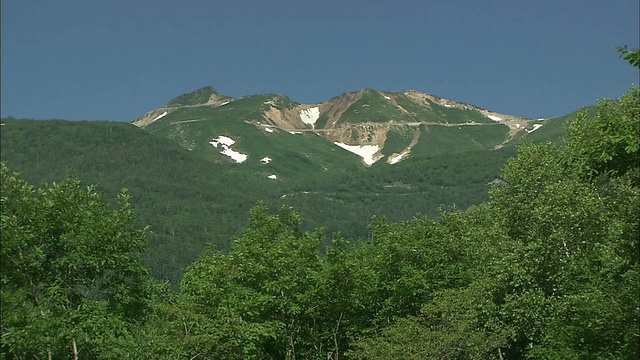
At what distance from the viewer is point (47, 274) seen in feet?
67.0

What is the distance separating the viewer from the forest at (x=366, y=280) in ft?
58.1

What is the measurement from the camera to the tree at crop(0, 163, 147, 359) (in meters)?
18.2

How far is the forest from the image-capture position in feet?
58.1

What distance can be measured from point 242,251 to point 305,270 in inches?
121

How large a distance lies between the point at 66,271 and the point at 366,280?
13618 millimetres

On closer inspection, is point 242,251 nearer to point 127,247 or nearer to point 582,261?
point 127,247

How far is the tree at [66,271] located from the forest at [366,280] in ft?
0.16

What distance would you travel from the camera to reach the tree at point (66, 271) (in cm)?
1816

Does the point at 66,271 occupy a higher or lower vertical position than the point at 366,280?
higher

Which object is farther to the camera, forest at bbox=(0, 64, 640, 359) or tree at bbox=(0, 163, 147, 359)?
tree at bbox=(0, 163, 147, 359)

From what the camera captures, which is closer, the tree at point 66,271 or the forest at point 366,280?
the forest at point 366,280

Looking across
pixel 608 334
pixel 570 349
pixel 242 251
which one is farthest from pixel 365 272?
pixel 608 334

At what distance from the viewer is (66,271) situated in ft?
67.8

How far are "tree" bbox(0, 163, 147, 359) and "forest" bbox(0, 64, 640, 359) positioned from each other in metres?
0.05
